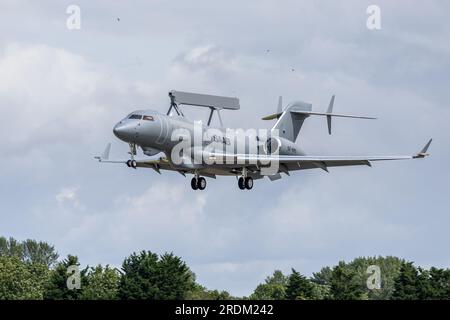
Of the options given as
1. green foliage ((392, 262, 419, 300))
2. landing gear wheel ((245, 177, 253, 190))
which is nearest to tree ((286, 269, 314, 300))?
green foliage ((392, 262, 419, 300))

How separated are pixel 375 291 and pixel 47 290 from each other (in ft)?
207

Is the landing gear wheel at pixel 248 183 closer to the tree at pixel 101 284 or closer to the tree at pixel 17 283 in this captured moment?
the tree at pixel 101 284

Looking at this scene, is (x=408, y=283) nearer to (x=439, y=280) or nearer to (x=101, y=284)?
(x=439, y=280)

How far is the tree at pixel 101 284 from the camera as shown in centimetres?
14999

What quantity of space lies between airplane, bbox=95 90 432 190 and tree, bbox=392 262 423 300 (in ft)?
171

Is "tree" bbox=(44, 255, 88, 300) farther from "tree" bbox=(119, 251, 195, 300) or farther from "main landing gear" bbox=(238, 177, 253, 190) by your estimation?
"main landing gear" bbox=(238, 177, 253, 190)

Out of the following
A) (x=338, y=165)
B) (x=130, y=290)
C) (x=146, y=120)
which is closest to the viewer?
(x=146, y=120)

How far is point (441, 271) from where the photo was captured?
15388 cm

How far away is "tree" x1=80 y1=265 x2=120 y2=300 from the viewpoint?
150m

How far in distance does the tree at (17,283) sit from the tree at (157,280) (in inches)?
976

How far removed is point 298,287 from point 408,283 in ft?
46.2
